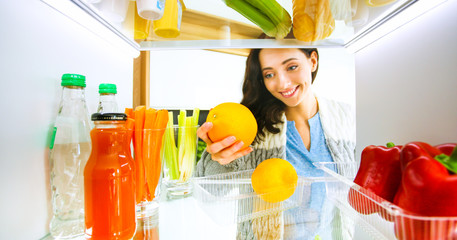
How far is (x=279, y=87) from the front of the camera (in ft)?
3.63

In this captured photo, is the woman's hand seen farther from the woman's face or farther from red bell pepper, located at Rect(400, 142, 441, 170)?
the woman's face

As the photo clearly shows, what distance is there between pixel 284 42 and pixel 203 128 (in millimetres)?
403

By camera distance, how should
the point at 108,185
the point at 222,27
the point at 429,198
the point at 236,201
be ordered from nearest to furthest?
the point at 429,198 < the point at 108,185 < the point at 236,201 < the point at 222,27

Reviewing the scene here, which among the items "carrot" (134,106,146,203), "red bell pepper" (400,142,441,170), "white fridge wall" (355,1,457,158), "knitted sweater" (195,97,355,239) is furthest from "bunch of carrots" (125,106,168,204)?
"white fridge wall" (355,1,457,158)

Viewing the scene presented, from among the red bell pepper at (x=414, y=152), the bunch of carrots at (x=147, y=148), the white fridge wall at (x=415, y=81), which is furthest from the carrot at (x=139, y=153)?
the white fridge wall at (x=415, y=81)

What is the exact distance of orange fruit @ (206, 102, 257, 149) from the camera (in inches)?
25.2

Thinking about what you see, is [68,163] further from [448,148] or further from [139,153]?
[448,148]


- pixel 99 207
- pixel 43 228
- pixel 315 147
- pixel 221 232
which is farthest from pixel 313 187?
pixel 43 228

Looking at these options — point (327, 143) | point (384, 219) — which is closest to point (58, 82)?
point (384, 219)

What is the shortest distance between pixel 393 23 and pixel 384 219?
20.9 inches

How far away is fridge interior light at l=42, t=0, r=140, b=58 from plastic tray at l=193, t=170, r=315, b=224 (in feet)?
1.56

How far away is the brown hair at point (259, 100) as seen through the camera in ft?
3.65

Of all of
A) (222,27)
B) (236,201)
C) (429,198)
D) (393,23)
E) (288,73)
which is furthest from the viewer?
(288,73)

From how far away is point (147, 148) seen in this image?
1.95 feet
